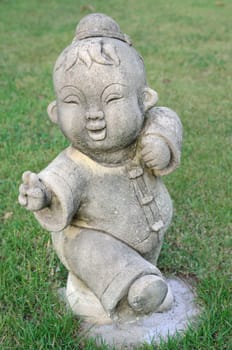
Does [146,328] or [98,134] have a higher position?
[98,134]

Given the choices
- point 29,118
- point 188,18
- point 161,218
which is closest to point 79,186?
point 161,218

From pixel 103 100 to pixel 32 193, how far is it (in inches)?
20.0

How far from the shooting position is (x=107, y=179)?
2.56 m

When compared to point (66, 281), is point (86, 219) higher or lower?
higher

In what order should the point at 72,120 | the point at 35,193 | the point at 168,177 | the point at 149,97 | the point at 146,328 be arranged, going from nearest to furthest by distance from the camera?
the point at 35,193
the point at 72,120
the point at 149,97
the point at 146,328
the point at 168,177

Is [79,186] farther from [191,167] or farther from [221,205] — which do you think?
[191,167]

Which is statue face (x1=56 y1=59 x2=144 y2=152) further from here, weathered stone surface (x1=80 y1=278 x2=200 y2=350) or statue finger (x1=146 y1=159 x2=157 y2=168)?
weathered stone surface (x1=80 y1=278 x2=200 y2=350)

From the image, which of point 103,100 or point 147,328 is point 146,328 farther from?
point 103,100

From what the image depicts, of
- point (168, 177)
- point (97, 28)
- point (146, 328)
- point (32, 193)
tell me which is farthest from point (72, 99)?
point (168, 177)

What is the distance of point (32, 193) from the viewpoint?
2.29m

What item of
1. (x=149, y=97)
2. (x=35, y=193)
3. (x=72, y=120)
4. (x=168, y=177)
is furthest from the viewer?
(x=168, y=177)

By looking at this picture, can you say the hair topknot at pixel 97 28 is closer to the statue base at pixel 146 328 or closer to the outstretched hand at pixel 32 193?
the outstretched hand at pixel 32 193

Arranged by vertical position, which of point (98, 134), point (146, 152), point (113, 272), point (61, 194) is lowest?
point (113, 272)

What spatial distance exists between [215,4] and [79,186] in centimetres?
1023
